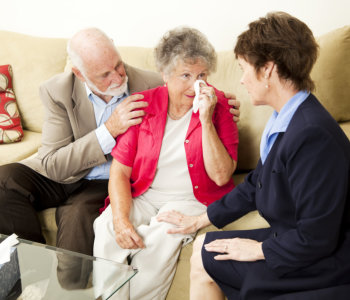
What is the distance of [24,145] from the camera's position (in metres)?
2.39

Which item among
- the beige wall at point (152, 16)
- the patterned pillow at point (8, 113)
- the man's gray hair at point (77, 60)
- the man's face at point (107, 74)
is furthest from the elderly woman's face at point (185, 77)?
the patterned pillow at point (8, 113)

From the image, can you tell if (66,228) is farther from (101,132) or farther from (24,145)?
(24,145)

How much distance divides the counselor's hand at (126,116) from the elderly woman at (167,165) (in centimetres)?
3

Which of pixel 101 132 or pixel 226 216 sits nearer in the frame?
pixel 226 216

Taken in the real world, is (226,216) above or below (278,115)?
below

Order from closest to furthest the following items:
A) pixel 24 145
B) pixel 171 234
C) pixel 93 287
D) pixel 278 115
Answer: pixel 278 115 < pixel 93 287 < pixel 171 234 < pixel 24 145

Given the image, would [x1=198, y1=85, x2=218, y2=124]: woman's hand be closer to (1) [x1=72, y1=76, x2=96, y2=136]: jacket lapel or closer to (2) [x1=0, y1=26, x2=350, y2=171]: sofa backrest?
(2) [x1=0, y1=26, x2=350, y2=171]: sofa backrest

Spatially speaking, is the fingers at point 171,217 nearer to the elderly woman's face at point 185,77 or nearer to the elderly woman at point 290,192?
the elderly woman at point 290,192

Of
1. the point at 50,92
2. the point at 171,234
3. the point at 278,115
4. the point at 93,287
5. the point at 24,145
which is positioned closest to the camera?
the point at 278,115

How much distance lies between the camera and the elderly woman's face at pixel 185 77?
157 centimetres

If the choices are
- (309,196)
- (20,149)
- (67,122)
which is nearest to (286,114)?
(309,196)

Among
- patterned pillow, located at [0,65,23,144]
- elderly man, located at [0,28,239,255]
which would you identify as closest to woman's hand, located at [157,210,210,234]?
elderly man, located at [0,28,239,255]

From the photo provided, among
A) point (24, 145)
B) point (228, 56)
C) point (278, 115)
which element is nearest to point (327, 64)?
point (228, 56)

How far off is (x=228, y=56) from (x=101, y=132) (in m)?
0.74
